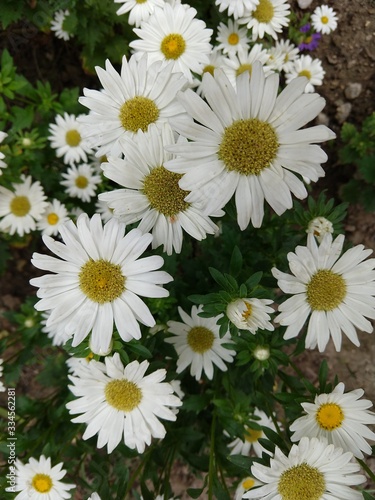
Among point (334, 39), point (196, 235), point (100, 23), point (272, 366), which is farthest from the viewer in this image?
point (334, 39)

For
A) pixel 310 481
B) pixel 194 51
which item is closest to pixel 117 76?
pixel 194 51

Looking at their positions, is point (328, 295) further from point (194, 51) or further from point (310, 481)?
point (194, 51)

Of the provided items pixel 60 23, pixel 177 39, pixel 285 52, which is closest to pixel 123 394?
pixel 177 39

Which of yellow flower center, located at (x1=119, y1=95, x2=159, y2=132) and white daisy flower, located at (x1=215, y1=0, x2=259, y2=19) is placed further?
white daisy flower, located at (x1=215, y1=0, x2=259, y2=19)

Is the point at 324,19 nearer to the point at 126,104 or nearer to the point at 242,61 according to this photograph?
the point at 242,61

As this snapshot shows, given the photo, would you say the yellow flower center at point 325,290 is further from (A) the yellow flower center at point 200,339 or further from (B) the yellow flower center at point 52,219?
(B) the yellow flower center at point 52,219

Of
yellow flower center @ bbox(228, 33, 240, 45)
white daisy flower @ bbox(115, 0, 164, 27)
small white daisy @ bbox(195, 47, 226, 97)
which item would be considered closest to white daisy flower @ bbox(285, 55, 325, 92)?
yellow flower center @ bbox(228, 33, 240, 45)

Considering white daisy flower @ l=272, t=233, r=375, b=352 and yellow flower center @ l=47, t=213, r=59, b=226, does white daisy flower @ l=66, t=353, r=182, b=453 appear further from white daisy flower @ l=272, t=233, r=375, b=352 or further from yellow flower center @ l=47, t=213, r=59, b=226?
yellow flower center @ l=47, t=213, r=59, b=226
